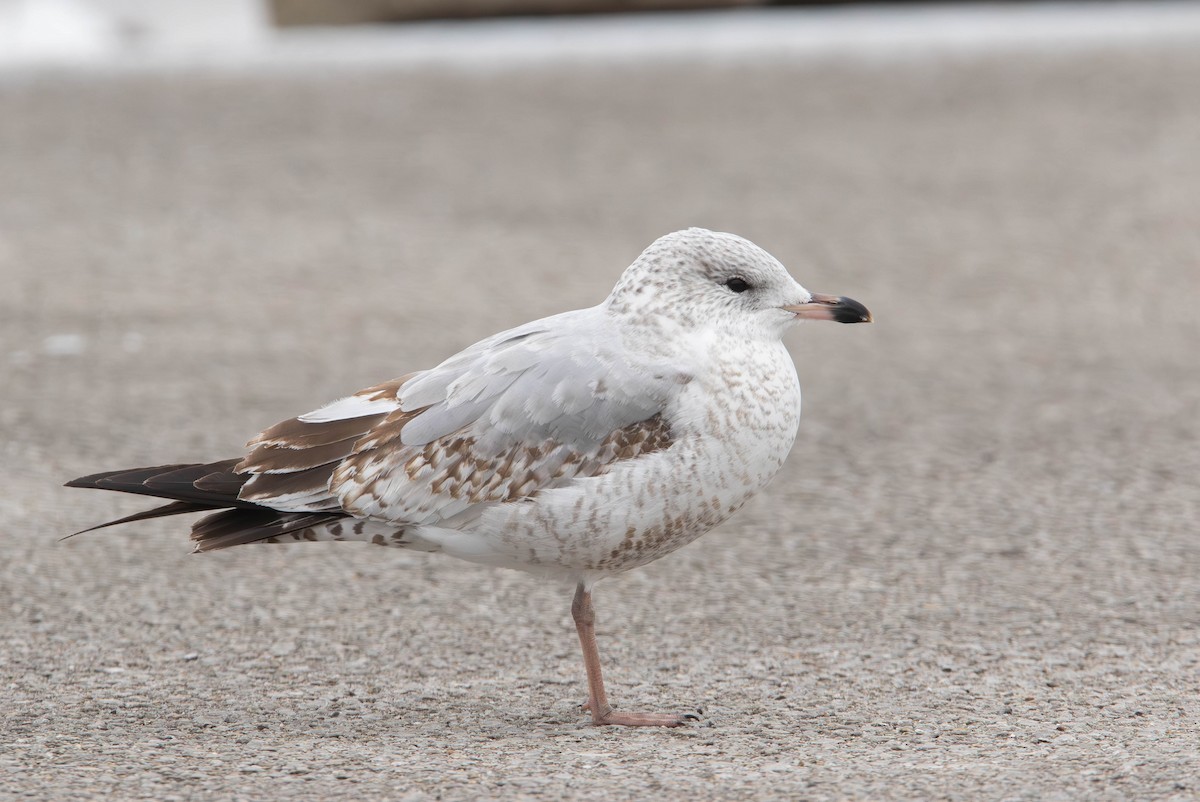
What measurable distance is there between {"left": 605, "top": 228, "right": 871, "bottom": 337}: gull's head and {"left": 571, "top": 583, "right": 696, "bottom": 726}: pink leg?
72cm

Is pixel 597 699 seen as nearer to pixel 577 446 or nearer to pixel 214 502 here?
pixel 577 446

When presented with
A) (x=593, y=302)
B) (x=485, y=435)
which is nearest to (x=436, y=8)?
(x=593, y=302)

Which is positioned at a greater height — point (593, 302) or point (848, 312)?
point (848, 312)

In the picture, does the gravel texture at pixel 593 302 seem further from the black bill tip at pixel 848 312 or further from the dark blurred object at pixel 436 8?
the dark blurred object at pixel 436 8

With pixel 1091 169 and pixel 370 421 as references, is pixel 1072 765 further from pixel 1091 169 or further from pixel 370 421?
pixel 1091 169

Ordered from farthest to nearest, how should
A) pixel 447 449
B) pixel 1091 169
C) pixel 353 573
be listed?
pixel 1091 169
pixel 353 573
pixel 447 449

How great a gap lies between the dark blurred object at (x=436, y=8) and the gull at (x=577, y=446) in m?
11.9

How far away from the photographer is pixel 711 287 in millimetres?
3984

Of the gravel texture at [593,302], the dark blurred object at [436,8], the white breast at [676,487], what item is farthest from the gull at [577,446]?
the dark blurred object at [436,8]

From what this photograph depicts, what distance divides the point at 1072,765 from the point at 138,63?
1168 centimetres

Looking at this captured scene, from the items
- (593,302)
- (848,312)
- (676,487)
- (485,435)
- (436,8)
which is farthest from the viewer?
(436,8)

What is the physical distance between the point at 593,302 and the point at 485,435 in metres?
4.22

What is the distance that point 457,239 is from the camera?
360 inches

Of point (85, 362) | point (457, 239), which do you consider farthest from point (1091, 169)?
point (85, 362)
